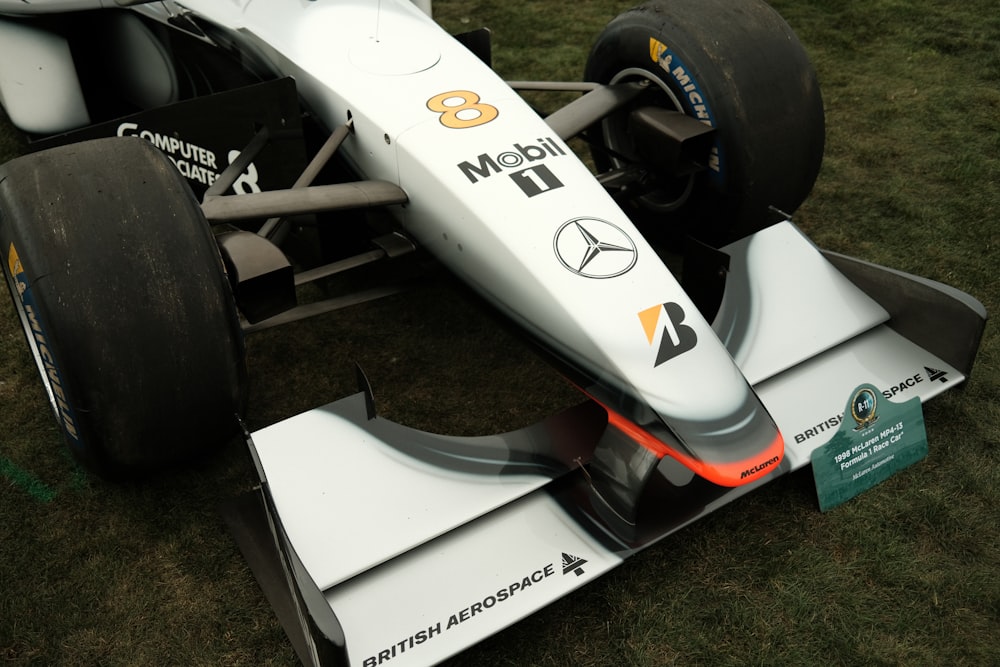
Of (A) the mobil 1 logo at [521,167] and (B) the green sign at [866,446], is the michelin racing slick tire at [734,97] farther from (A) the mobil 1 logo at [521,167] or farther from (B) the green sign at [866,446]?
(B) the green sign at [866,446]

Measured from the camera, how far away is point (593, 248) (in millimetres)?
2316

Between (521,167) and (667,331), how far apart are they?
610 millimetres

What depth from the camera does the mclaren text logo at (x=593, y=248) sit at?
2281 mm

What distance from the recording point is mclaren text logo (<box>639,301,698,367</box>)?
219 cm

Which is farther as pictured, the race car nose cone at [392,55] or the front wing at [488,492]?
the race car nose cone at [392,55]

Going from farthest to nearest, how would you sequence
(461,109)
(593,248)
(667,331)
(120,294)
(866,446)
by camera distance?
(461,109) → (866,446) → (593,248) → (667,331) → (120,294)

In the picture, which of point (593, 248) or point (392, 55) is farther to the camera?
point (392, 55)

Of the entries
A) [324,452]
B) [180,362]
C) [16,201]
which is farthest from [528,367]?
[16,201]

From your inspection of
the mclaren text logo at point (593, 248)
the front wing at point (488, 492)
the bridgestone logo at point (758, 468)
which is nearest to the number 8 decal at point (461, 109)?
the mclaren text logo at point (593, 248)

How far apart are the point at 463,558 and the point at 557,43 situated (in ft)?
12.8

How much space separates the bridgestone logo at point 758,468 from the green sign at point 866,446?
26 cm

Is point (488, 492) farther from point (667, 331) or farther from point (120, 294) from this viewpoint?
point (120, 294)

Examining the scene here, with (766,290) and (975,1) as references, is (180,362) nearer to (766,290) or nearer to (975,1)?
(766,290)

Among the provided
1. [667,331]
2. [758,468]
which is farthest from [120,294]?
[758,468]
